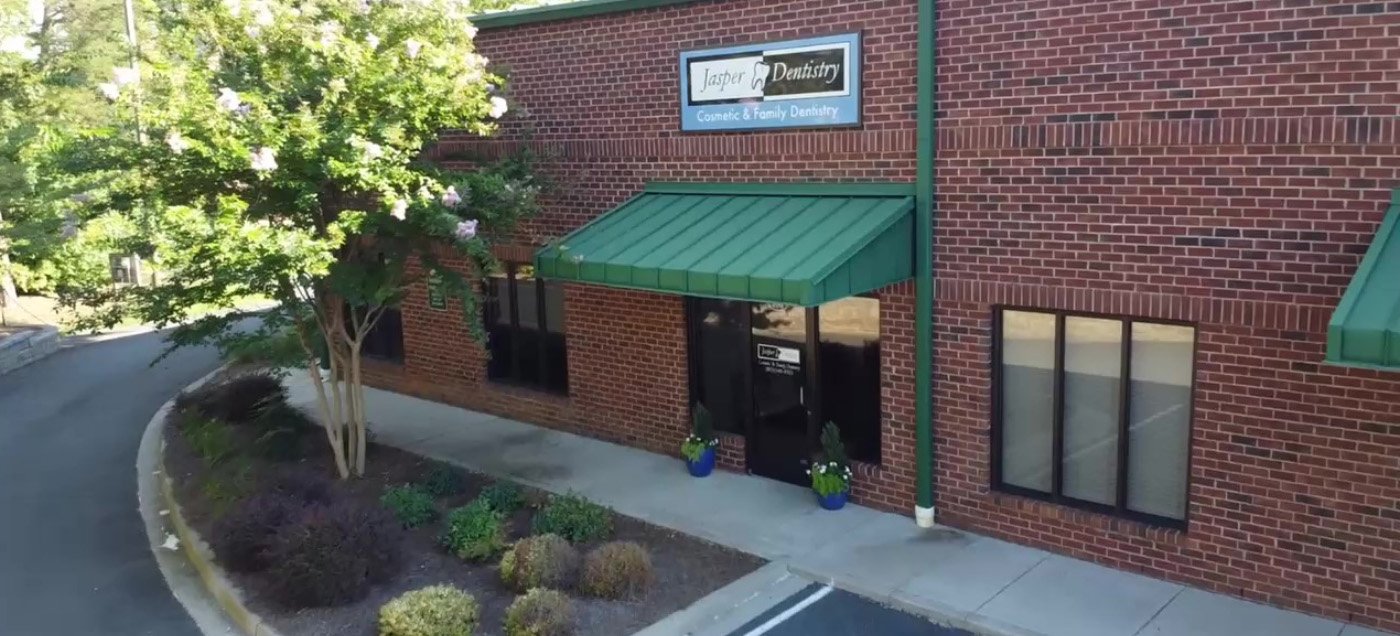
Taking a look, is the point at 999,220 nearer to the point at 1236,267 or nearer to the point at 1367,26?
the point at 1236,267

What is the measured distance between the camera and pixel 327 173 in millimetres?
9773

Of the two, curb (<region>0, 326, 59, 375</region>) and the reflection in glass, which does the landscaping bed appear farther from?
curb (<region>0, 326, 59, 375</region>)

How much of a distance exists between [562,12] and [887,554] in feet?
23.5

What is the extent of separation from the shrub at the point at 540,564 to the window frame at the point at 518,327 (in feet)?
16.1

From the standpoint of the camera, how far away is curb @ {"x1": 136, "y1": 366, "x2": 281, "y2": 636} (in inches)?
345

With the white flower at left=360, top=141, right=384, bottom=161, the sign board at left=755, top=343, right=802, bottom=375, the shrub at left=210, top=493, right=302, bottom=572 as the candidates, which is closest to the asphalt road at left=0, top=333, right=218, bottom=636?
the shrub at left=210, top=493, right=302, bottom=572

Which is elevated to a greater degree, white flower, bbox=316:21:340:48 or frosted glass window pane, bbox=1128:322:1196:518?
white flower, bbox=316:21:340:48

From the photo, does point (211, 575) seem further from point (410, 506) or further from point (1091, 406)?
point (1091, 406)

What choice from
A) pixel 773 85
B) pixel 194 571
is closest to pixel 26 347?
pixel 194 571

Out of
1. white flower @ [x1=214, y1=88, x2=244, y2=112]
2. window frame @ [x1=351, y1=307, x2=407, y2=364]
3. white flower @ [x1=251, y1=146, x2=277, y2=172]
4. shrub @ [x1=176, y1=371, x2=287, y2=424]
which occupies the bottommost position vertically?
shrub @ [x1=176, y1=371, x2=287, y2=424]

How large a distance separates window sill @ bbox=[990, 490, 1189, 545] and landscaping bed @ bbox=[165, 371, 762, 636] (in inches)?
90.5

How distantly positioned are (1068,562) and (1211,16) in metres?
4.43

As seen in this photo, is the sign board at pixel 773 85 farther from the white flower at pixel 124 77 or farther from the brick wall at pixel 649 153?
the white flower at pixel 124 77

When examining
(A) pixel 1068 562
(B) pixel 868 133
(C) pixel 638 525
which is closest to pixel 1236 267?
(A) pixel 1068 562
